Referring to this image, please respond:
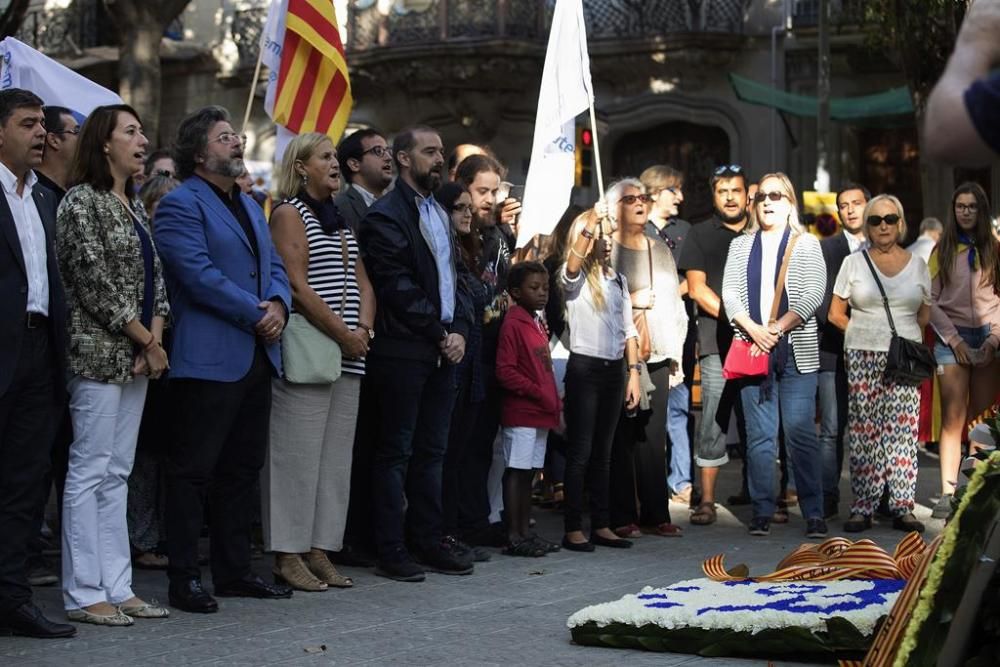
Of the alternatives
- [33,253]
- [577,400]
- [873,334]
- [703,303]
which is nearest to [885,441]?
[873,334]

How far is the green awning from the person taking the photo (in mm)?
26109

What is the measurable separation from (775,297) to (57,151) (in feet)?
15.2

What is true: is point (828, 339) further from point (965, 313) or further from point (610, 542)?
point (610, 542)

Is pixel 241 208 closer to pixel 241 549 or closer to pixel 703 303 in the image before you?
pixel 241 549

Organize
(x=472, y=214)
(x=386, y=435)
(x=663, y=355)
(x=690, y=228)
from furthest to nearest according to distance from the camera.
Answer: (x=690, y=228), (x=663, y=355), (x=472, y=214), (x=386, y=435)

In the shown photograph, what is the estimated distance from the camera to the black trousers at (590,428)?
382 inches

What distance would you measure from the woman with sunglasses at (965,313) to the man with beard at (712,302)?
1.43m

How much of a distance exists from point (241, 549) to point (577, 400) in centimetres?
267

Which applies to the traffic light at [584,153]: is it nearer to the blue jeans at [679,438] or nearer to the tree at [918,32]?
the tree at [918,32]

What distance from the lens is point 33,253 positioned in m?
6.73

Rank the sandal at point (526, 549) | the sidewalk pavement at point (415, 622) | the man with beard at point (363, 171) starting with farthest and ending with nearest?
the sandal at point (526, 549)
the man with beard at point (363, 171)
the sidewalk pavement at point (415, 622)

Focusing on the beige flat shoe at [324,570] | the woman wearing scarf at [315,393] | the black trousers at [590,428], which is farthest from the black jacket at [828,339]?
the beige flat shoe at [324,570]

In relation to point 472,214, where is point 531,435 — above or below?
below

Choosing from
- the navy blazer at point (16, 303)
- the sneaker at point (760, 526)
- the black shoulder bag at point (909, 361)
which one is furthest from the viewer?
the black shoulder bag at point (909, 361)
